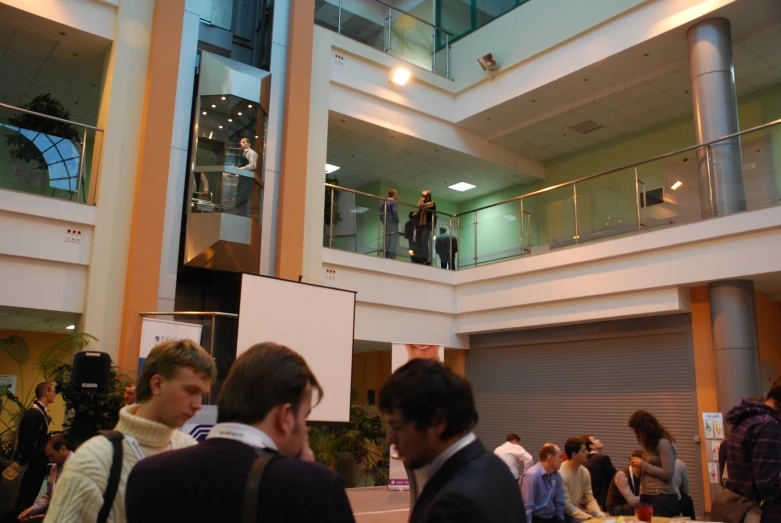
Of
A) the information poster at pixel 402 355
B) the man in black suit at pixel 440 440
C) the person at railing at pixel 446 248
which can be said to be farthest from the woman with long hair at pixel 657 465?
the person at railing at pixel 446 248

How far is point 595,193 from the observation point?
38.9 ft

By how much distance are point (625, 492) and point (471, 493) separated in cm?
586

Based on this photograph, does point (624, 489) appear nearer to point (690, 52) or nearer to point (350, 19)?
point (690, 52)

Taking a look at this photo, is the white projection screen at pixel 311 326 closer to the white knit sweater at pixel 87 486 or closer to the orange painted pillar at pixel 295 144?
the orange painted pillar at pixel 295 144

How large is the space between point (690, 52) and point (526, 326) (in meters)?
5.37

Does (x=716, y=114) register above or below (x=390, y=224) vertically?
above

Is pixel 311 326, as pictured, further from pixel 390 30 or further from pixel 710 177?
pixel 390 30

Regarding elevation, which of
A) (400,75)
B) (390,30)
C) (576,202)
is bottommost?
(576,202)

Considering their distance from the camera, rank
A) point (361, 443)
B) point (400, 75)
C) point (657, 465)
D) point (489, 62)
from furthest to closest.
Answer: point (489, 62), point (400, 75), point (361, 443), point (657, 465)

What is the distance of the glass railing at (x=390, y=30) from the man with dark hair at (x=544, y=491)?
385 inches

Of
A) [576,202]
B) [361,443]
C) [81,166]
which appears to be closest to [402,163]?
[576,202]

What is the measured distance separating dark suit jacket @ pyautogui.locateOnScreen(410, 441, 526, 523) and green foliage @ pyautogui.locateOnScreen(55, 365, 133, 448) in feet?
21.5

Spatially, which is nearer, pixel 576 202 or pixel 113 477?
pixel 113 477

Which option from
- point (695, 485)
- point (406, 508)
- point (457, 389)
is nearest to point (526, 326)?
point (695, 485)
